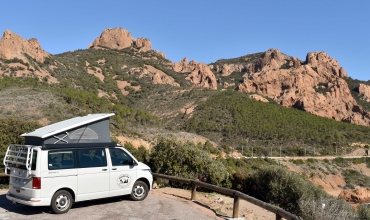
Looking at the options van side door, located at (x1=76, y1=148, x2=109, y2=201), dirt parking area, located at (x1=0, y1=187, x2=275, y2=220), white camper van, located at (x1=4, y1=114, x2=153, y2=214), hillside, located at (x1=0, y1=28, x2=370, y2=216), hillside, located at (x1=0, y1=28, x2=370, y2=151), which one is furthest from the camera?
hillside, located at (x1=0, y1=28, x2=370, y2=151)

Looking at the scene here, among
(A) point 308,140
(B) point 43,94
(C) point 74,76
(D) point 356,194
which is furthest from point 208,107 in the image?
(D) point 356,194

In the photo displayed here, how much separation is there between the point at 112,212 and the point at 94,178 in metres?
0.98

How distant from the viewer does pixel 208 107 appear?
67875 millimetres

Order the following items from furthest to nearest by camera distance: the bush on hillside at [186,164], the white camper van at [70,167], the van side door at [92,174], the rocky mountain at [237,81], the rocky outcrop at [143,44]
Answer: the rocky outcrop at [143,44] → the rocky mountain at [237,81] → the bush on hillside at [186,164] → the van side door at [92,174] → the white camper van at [70,167]

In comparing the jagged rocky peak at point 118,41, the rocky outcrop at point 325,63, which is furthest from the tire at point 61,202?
the rocky outcrop at point 325,63

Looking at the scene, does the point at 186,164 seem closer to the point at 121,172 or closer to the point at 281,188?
the point at 281,188

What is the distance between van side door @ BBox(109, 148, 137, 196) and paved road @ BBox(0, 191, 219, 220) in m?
0.43

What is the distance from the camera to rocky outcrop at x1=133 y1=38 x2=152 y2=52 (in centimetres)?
12406

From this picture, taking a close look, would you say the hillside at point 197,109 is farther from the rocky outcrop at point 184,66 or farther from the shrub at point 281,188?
the rocky outcrop at point 184,66

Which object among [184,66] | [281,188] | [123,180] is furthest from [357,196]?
[184,66]

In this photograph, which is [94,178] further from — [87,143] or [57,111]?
[57,111]

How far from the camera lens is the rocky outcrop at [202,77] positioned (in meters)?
108

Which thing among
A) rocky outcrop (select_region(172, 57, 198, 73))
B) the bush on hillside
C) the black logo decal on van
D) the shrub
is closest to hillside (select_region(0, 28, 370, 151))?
rocky outcrop (select_region(172, 57, 198, 73))

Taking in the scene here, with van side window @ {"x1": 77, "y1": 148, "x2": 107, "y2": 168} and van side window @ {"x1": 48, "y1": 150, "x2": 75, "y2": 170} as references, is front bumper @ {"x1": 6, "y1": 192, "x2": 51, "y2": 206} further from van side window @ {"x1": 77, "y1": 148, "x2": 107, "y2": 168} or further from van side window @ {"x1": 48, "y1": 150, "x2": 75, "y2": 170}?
van side window @ {"x1": 77, "y1": 148, "x2": 107, "y2": 168}
